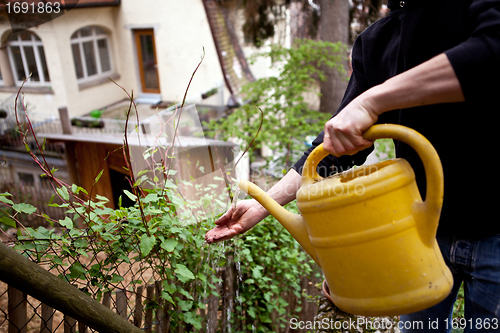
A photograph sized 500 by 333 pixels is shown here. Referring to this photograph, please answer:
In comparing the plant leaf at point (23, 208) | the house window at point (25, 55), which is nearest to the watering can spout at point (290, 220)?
the plant leaf at point (23, 208)

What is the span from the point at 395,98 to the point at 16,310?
5.33 ft

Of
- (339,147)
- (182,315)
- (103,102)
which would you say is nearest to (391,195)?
(339,147)

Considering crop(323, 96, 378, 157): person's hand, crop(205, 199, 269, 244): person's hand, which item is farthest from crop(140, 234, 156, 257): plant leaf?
crop(323, 96, 378, 157): person's hand

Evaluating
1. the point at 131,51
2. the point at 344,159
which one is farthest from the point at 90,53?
the point at 344,159

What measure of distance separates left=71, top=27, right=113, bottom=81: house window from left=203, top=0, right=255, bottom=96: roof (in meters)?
3.49

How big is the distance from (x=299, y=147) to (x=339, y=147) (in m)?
3.51

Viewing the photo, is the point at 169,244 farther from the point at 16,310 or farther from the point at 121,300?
the point at 16,310

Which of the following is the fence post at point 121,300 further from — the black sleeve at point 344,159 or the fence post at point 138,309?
the black sleeve at point 344,159

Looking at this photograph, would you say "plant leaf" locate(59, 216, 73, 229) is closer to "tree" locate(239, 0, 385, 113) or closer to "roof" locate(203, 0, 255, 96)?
"tree" locate(239, 0, 385, 113)

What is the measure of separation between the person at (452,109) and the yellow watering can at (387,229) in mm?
91

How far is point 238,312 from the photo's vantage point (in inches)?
91.9

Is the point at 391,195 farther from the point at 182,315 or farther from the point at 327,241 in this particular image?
the point at 182,315

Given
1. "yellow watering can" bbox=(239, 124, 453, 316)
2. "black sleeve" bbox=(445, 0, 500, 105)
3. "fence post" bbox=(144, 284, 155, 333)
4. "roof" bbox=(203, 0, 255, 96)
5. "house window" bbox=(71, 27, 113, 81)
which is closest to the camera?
"black sleeve" bbox=(445, 0, 500, 105)

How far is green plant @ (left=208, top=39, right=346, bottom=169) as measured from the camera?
4.49 meters
